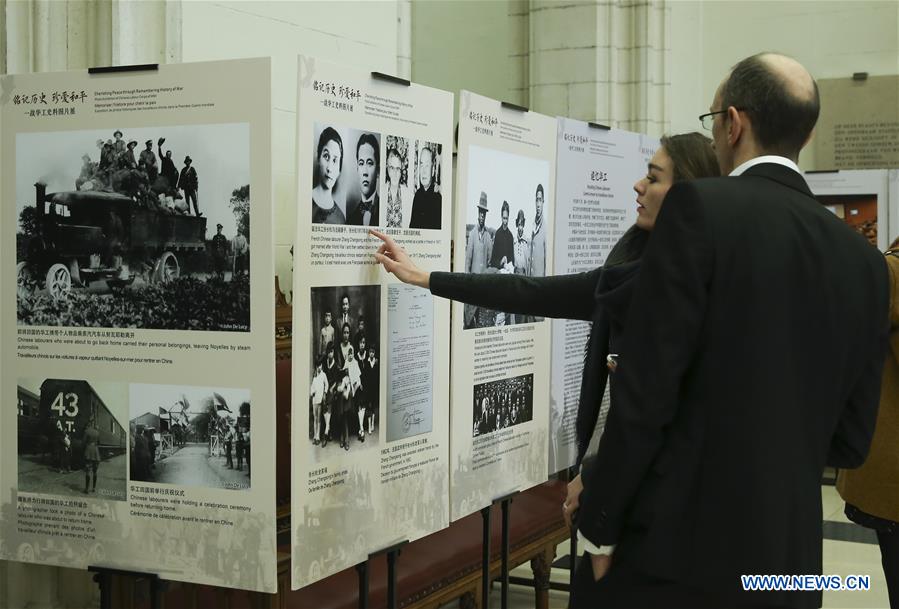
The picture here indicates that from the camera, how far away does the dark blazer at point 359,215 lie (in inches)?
127

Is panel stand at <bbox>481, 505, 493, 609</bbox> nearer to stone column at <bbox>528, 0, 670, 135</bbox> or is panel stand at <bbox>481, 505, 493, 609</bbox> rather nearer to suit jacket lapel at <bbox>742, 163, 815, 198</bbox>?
suit jacket lapel at <bbox>742, 163, 815, 198</bbox>

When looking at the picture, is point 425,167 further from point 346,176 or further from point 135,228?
point 135,228

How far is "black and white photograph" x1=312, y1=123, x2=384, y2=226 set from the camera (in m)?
3.12

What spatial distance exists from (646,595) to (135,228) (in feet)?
5.93

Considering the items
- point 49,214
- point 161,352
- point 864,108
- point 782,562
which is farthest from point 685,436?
point 864,108

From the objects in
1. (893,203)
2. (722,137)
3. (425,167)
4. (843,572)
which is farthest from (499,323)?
(893,203)

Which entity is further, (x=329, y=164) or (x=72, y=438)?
(x=72, y=438)

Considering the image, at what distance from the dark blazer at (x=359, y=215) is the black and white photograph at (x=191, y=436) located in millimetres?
612

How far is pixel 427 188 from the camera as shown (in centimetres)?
361

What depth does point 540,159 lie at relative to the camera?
4.42 m

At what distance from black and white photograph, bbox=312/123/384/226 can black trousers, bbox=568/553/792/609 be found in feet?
4.36

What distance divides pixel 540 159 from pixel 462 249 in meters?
0.74

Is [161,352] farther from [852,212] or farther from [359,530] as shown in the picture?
[852,212]

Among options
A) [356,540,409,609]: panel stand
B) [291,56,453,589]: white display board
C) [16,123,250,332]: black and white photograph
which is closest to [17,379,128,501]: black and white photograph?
[16,123,250,332]: black and white photograph
